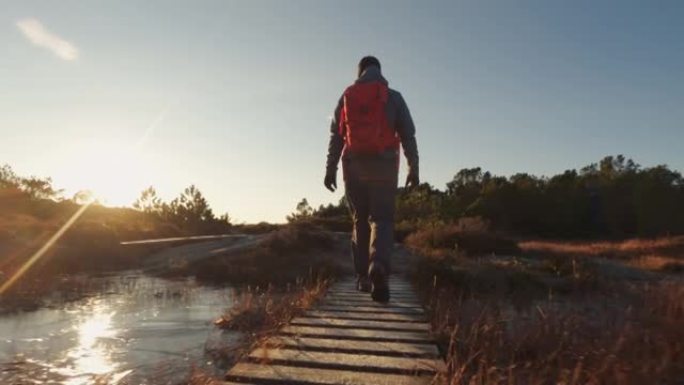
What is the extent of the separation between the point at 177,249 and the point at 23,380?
14705 millimetres

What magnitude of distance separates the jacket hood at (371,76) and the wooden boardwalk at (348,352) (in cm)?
236

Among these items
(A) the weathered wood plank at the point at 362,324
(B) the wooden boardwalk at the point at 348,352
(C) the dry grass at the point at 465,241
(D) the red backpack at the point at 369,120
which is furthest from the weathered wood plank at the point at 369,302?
(C) the dry grass at the point at 465,241

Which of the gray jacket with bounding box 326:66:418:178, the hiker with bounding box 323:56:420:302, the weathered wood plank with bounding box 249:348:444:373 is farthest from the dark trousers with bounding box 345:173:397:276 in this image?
the weathered wood plank with bounding box 249:348:444:373

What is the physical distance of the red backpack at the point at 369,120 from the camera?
232 inches

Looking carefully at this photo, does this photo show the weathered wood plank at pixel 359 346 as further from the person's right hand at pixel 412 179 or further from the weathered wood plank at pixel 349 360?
the person's right hand at pixel 412 179

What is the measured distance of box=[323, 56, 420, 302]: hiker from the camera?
19.4ft

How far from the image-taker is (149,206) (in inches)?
1597

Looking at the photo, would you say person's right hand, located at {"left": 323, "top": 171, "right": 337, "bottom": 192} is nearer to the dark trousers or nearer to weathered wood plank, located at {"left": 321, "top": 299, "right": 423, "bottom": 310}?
the dark trousers

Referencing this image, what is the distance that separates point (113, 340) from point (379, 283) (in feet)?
8.56

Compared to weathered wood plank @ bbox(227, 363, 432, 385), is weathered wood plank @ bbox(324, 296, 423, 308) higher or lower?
higher

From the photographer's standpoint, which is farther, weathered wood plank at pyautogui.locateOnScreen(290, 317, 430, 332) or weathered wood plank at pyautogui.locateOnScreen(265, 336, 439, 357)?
weathered wood plank at pyautogui.locateOnScreen(290, 317, 430, 332)

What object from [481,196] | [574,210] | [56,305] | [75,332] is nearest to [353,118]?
Result: [75,332]

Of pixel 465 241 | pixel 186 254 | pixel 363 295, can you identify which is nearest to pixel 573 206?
pixel 465 241

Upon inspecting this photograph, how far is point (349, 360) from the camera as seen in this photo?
11.7ft
